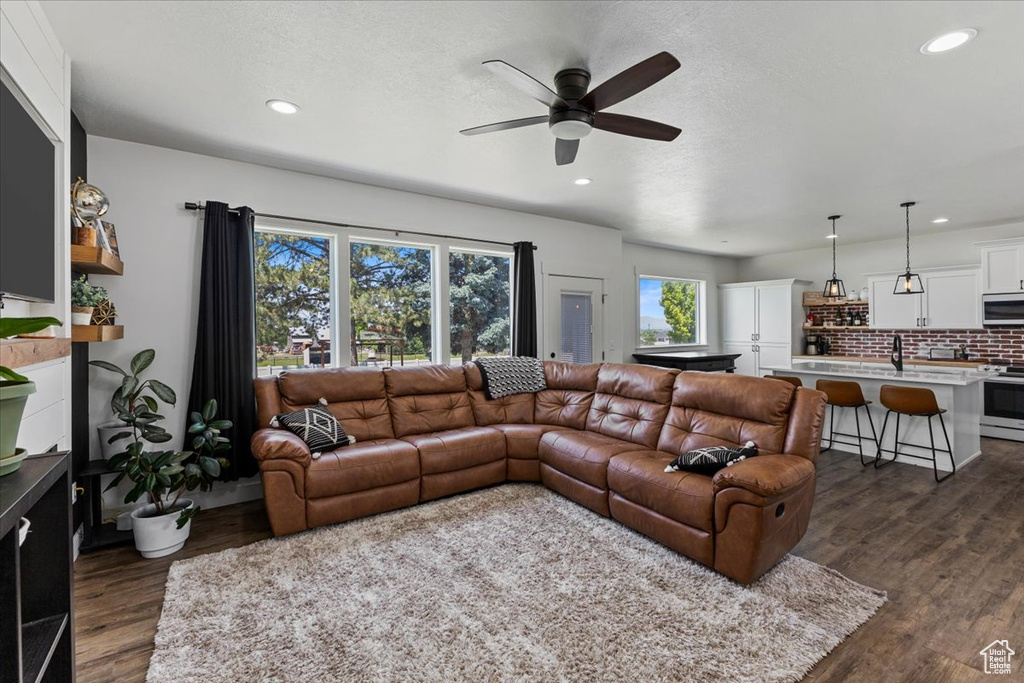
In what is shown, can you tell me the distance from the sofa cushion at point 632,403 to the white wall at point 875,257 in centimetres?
454

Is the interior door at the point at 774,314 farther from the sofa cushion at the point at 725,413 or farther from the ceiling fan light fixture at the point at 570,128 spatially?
the ceiling fan light fixture at the point at 570,128

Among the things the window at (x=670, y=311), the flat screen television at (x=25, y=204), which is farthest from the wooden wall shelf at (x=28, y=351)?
the window at (x=670, y=311)

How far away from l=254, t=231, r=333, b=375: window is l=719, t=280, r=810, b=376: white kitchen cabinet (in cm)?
672

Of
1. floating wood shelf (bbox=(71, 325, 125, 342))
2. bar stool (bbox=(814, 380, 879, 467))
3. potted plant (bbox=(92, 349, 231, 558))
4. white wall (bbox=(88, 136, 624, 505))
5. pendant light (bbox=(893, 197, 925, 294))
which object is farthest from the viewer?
pendant light (bbox=(893, 197, 925, 294))

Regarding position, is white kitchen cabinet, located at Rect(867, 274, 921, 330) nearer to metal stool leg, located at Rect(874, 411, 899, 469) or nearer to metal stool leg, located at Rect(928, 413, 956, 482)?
metal stool leg, located at Rect(874, 411, 899, 469)

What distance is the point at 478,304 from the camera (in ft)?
16.6

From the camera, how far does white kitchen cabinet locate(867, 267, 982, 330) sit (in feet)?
18.9

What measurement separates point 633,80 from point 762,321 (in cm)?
675

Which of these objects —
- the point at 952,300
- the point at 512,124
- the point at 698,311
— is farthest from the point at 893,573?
the point at 698,311

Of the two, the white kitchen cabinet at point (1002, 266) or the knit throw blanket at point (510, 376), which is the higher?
the white kitchen cabinet at point (1002, 266)

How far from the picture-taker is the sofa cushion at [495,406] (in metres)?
4.30

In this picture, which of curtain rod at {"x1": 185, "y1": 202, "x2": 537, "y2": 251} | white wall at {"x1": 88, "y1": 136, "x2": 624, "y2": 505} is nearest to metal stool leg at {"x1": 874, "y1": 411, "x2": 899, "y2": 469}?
curtain rod at {"x1": 185, "y1": 202, "x2": 537, "y2": 251}

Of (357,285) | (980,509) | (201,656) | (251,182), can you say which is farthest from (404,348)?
(980,509)

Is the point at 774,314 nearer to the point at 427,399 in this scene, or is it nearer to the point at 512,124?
the point at 427,399
